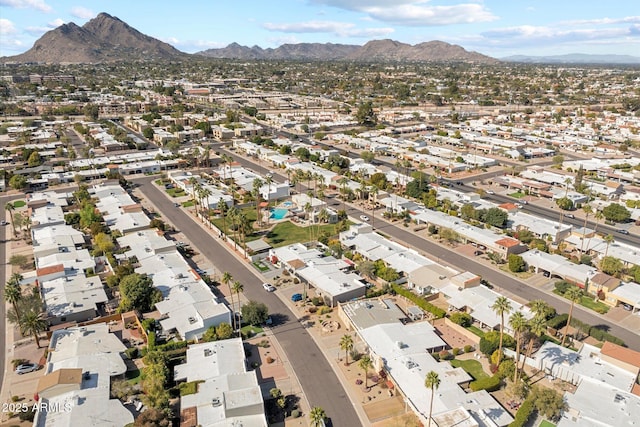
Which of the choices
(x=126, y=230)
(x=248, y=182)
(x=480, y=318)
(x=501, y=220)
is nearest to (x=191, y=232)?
(x=126, y=230)

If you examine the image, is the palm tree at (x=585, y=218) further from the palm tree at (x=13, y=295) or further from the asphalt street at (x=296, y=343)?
the palm tree at (x=13, y=295)

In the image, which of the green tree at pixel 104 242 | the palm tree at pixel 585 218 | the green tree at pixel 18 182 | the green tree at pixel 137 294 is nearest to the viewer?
the green tree at pixel 137 294

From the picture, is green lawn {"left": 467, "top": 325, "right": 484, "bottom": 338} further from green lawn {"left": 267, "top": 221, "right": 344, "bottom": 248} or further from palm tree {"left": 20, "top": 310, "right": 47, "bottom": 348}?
palm tree {"left": 20, "top": 310, "right": 47, "bottom": 348}

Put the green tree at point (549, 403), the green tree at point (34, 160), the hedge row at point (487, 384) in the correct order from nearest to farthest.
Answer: the green tree at point (549, 403) < the hedge row at point (487, 384) < the green tree at point (34, 160)

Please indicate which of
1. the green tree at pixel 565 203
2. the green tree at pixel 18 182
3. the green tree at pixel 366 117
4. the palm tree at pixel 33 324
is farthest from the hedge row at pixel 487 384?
the green tree at pixel 366 117

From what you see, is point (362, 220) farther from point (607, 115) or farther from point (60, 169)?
point (607, 115)

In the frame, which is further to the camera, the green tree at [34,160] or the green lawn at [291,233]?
the green tree at [34,160]

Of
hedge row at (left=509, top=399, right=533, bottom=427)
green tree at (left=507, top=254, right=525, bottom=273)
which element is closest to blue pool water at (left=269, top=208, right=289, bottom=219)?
green tree at (left=507, top=254, right=525, bottom=273)

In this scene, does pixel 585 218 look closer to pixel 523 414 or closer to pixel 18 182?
pixel 523 414
